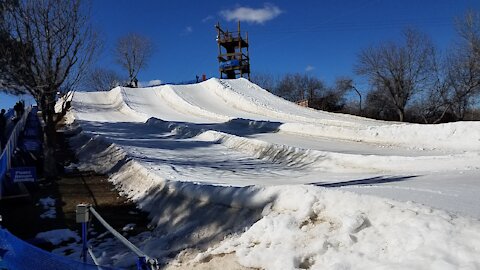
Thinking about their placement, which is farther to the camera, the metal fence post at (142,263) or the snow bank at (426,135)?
the snow bank at (426,135)

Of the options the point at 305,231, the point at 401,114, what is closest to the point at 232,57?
the point at 401,114

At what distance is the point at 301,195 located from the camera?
5.38 m

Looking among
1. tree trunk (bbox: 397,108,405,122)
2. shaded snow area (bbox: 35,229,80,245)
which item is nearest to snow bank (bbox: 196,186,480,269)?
shaded snow area (bbox: 35,229,80,245)

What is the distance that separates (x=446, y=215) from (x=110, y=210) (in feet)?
22.0

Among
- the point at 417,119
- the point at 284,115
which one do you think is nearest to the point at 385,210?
the point at 284,115

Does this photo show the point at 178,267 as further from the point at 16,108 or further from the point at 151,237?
the point at 16,108

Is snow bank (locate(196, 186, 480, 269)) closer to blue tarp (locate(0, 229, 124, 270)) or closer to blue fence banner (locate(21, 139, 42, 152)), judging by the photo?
blue tarp (locate(0, 229, 124, 270))

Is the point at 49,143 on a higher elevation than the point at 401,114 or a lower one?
lower

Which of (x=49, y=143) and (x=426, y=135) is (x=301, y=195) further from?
(x=49, y=143)

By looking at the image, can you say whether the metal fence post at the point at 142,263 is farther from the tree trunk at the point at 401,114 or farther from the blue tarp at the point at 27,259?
the tree trunk at the point at 401,114

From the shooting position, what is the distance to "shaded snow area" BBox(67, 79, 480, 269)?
4031mm

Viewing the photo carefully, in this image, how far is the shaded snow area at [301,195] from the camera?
403 centimetres

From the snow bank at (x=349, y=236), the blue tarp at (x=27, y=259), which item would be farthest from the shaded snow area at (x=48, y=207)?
the snow bank at (x=349, y=236)

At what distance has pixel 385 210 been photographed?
14.6ft
